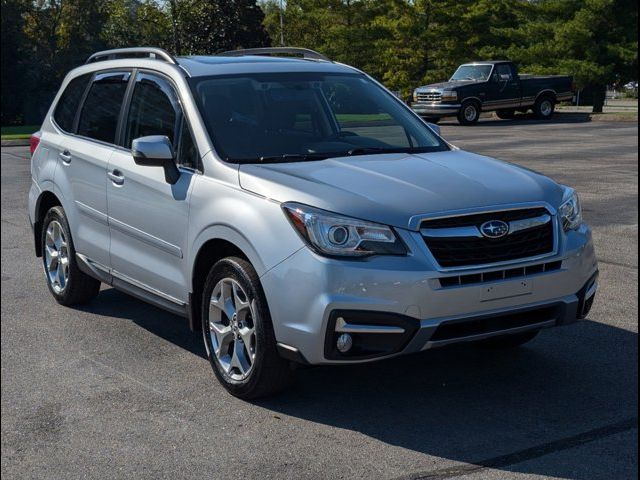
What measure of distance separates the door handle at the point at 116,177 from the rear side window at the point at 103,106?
364 mm

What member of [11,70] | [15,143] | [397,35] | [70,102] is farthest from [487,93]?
[11,70]

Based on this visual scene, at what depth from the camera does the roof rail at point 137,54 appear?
22.3 feet

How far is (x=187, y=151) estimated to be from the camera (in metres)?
6.13

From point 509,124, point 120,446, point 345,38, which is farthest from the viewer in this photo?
point 345,38

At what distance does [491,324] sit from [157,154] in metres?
2.17

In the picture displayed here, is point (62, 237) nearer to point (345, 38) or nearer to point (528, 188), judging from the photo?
point (528, 188)

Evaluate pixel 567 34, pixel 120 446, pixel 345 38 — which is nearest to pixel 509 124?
pixel 567 34

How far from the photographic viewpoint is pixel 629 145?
80.0 ft

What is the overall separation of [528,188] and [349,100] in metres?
1.83

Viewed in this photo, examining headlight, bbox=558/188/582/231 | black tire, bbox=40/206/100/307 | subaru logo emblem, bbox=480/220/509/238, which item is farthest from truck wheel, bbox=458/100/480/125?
subaru logo emblem, bbox=480/220/509/238

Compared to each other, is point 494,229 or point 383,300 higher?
point 494,229

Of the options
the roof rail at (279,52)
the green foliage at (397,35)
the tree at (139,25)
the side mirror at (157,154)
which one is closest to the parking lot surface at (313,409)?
the side mirror at (157,154)

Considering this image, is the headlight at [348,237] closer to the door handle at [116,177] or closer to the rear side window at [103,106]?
the door handle at [116,177]

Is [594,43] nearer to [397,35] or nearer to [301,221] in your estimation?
[397,35]
